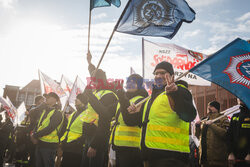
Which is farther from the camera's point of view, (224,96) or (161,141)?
(224,96)

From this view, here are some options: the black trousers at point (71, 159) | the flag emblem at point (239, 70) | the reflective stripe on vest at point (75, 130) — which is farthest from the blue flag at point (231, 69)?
the black trousers at point (71, 159)

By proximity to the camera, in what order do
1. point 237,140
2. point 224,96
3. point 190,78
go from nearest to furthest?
point 237,140 < point 190,78 < point 224,96

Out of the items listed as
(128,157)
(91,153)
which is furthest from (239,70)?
(91,153)

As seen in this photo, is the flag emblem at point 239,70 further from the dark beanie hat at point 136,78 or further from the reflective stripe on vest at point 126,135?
the reflective stripe on vest at point 126,135

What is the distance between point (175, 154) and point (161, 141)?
203mm

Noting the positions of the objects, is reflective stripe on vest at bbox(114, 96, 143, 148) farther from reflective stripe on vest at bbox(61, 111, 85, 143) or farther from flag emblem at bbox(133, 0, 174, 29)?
flag emblem at bbox(133, 0, 174, 29)

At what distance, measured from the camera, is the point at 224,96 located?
65.1 feet

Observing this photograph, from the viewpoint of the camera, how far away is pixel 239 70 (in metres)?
3.62

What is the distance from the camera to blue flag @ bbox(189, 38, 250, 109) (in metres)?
3.41

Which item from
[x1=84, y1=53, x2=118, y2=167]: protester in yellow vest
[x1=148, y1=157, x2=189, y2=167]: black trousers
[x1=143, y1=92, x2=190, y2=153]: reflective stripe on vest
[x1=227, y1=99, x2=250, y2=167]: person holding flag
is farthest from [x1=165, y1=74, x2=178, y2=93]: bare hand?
[x1=227, y1=99, x2=250, y2=167]: person holding flag

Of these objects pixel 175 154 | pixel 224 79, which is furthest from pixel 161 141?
pixel 224 79

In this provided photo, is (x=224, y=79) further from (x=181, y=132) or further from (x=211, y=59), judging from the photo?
(x=181, y=132)

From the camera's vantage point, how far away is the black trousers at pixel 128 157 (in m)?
3.22

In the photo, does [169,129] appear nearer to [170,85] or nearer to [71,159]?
[170,85]
